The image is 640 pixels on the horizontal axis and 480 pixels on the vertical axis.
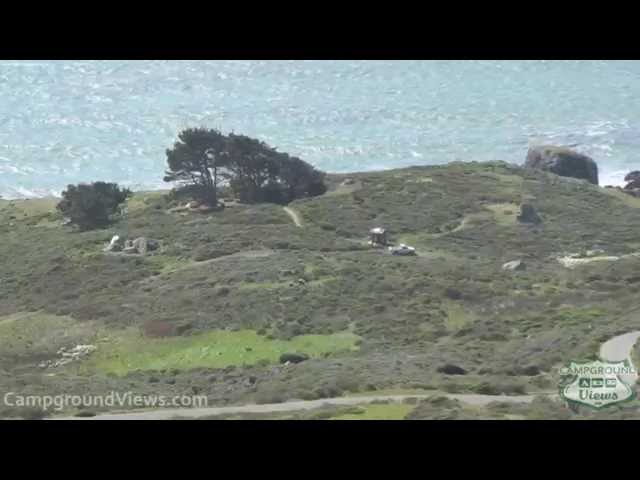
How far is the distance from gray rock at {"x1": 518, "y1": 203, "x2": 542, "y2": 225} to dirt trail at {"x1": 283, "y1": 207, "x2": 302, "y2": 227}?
12.2 metres

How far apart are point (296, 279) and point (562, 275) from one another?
1211cm

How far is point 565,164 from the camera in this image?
81.4 metres

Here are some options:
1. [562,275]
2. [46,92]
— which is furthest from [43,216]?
[46,92]

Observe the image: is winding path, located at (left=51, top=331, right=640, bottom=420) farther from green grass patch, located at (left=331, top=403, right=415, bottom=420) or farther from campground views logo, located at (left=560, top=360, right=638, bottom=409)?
green grass patch, located at (left=331, top=403, right=415, bottom=420)

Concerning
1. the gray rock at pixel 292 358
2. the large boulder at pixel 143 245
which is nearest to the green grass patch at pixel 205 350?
the gray rock at pixel 292 358

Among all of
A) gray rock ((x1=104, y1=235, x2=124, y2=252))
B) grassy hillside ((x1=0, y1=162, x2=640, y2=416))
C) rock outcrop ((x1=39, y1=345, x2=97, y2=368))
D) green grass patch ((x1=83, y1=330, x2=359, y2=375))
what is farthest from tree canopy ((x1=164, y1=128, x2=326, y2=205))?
rock outcrop ((x1=39, y1=345, x2=97, y2=368))

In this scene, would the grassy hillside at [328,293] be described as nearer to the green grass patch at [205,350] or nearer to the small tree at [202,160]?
the green grass patch at [205,350]

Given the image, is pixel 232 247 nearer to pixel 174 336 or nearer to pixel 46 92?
pixel 174 336

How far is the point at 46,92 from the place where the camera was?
14838 cm

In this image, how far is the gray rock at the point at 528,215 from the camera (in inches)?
2522

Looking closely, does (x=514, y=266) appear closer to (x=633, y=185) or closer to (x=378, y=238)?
(x=378, y=238)

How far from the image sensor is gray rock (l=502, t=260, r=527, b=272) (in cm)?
5410

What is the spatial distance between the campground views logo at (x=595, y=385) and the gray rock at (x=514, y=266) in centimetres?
2583
